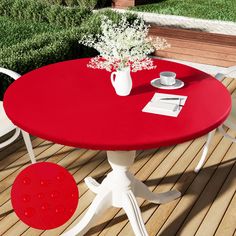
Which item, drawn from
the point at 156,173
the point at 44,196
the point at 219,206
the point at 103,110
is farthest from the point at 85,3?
the point at 44,196

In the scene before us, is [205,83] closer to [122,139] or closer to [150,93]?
[150,93]

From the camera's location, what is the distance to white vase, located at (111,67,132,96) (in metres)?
2.75

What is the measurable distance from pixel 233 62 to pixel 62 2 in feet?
18.3

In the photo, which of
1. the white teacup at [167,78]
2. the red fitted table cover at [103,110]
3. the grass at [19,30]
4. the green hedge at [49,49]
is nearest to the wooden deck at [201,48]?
the green hedge at [49,49]

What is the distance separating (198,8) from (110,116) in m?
8.24

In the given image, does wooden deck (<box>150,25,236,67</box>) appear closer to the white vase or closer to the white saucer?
the white saucer

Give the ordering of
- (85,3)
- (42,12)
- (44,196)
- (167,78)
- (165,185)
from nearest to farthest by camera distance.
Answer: (44,196), (167,78), (165,185), (42,12), (85,3)

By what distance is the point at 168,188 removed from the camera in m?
3.51

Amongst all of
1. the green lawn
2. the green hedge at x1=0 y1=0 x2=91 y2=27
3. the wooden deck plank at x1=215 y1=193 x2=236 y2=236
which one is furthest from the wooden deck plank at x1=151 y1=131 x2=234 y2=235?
the green lawn

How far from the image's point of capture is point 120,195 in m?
3.10

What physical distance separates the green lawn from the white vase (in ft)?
22.5

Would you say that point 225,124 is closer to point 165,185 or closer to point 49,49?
point 165,185

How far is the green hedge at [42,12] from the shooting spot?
745cm

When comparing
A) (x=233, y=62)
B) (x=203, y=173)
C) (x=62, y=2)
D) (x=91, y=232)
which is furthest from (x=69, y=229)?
(x=62, y=2)
